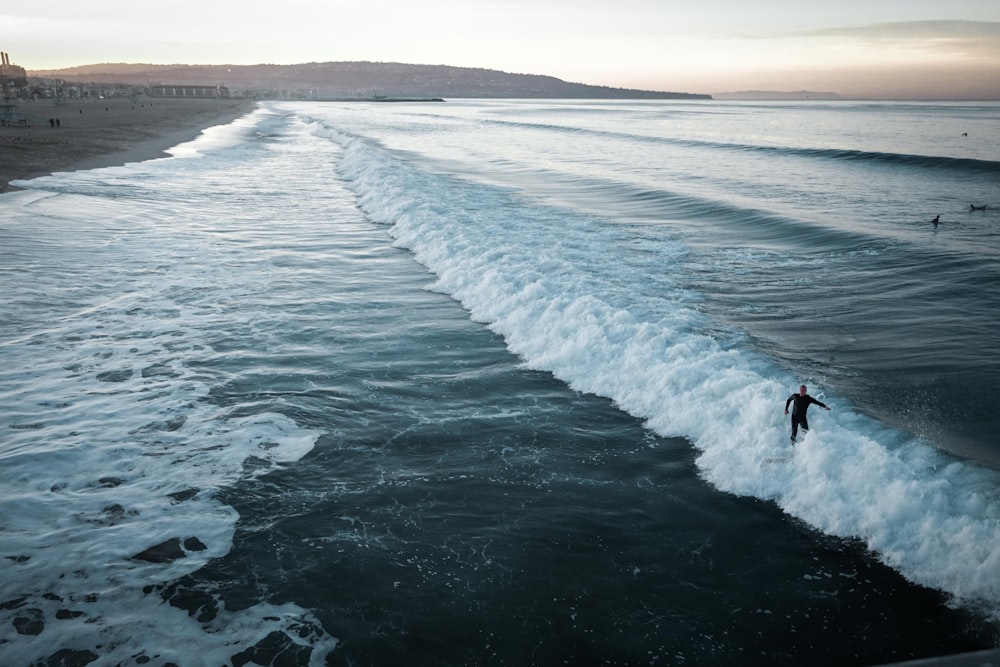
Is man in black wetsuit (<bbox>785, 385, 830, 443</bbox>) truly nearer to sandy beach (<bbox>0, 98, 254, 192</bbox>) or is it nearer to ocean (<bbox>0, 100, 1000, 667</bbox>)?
ocean (<bbox>0, 100, 1000, 667</bbox>)

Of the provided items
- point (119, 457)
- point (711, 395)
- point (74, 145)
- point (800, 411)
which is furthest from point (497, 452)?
point (74, 145)

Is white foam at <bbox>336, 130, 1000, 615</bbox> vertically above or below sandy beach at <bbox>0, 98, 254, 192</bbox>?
below

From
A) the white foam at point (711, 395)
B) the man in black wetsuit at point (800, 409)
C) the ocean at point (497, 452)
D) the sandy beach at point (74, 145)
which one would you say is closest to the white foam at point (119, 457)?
the ocean at point (497, 452)

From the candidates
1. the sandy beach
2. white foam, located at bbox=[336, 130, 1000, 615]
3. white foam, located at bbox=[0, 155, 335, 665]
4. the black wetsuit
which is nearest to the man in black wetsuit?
the black wetsuit

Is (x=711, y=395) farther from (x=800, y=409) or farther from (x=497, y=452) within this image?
(x=497, y=452)

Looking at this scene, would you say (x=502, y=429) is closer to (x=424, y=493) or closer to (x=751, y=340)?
(x=424, y=493)
